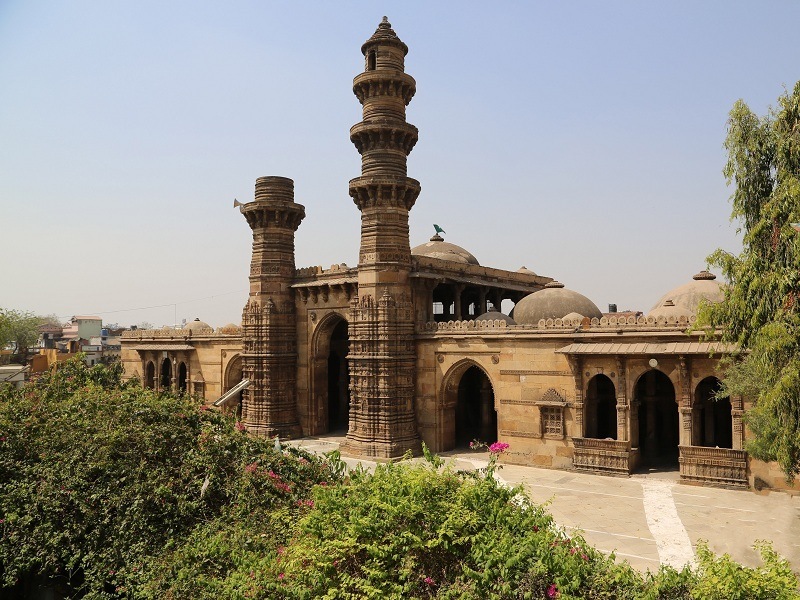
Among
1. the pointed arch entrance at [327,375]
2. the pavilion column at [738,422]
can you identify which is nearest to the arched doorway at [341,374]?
the pointed arch entrance at [327,375]

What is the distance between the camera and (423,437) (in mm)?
22359

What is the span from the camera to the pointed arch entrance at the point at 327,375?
86.4 feet

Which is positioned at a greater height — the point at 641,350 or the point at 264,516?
the point at 641,350

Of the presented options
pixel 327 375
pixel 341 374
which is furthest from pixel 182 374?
pixel 327 375

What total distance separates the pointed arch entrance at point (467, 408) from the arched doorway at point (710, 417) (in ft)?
23.7

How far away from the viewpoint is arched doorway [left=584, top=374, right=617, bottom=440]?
19125 millimetres

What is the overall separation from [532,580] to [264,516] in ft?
16.4

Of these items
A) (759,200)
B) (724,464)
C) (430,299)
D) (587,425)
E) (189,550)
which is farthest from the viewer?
(430,299)

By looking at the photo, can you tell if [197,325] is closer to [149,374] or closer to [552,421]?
[149,374]

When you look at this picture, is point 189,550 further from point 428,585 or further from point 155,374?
point 155,374

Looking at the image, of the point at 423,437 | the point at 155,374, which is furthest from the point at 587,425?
the point at 155,374

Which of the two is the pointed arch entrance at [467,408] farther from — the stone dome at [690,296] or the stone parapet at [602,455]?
the stone dome at [690,296]

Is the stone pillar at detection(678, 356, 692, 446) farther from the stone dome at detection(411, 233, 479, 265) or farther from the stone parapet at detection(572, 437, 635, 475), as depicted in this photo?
the stone dome at detection(411, 233, 479, 265)

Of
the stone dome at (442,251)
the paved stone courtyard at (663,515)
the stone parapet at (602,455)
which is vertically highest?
the stone dome at (442,251)
